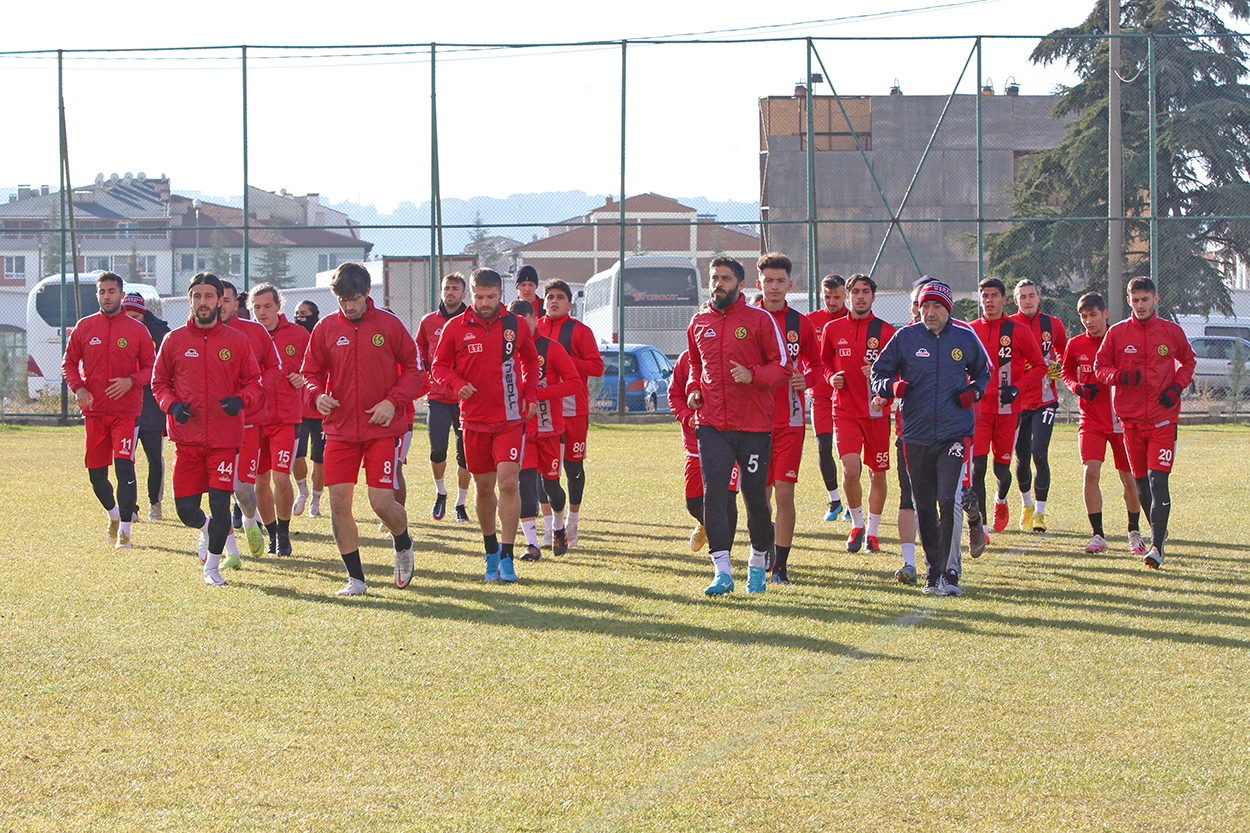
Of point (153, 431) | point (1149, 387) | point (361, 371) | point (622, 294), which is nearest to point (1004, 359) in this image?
point (1149, 387)

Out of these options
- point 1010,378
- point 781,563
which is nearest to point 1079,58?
point 1010,378

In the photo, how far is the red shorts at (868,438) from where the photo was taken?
9.81 m

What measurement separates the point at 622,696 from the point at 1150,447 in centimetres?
539

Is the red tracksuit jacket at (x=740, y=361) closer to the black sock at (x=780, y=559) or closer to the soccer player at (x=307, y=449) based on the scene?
the black sock at (x=780, y=559)

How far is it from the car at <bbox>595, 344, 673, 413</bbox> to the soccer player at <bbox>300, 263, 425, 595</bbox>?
16.4 metres

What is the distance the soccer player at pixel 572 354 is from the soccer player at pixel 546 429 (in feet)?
0.48

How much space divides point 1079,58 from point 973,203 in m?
18.5

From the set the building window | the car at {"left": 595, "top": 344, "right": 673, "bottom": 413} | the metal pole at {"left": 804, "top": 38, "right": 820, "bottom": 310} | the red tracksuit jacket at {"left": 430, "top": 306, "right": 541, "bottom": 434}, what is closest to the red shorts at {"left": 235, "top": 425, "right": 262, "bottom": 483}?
the red tracksuit jacket at {"left": 430, "top": 306, "right": 541, "bottom": 434}

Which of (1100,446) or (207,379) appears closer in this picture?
(207,379)

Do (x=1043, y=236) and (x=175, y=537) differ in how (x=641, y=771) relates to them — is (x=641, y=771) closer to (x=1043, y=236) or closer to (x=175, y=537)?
(x=175, y=537)

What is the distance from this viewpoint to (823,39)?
75.2 feet

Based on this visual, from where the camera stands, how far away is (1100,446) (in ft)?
33.6

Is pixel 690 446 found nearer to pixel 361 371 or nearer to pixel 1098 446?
pixel 361 371

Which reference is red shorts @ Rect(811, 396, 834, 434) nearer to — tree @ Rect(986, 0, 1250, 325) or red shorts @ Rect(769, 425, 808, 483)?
red shorts @ Rect(769, 425, 808, 483)
